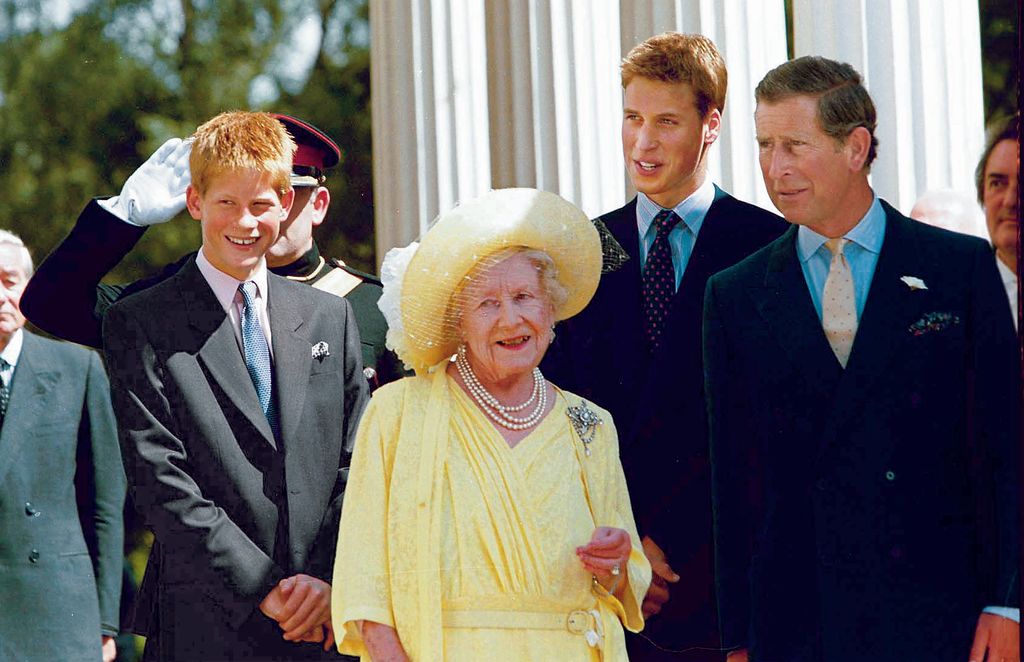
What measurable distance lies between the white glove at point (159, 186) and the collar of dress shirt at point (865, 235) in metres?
1.77

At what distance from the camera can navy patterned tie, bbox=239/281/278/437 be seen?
4.27 meters

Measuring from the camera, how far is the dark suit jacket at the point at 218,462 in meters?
4.13

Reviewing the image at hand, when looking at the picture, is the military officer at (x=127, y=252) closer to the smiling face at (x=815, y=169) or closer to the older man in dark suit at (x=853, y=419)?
the older man in dark suit at (x=853, y=419)

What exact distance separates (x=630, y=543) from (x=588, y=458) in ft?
0.72

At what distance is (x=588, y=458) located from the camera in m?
3.68

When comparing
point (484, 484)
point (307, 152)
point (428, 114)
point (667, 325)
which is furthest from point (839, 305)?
point (428, 114)

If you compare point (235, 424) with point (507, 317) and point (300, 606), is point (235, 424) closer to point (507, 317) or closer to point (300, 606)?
point (300, 606)

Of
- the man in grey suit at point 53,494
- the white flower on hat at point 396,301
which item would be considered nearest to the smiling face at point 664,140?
the white flower on hat at point 396,301

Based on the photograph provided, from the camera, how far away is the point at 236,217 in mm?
4309

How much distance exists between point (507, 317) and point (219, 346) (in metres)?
1.03

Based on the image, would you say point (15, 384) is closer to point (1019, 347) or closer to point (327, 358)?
point (327, 358)

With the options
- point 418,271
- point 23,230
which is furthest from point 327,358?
point 23,230

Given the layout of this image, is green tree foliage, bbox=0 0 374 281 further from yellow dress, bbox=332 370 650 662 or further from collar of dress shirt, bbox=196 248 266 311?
yellow dress, bbox=332 370 650 662

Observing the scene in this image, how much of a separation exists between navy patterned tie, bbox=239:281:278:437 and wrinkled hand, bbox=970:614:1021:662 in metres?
1.86
